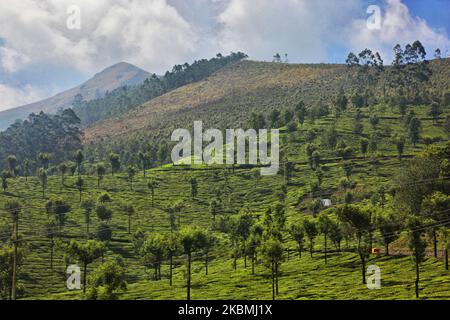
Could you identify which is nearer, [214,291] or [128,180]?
[214,291]

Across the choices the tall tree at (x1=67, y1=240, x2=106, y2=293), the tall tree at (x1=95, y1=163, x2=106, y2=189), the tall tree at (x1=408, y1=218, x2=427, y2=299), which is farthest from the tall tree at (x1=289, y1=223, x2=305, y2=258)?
the tall tree at (x1=95, y1=163, x2=106, y2=189)

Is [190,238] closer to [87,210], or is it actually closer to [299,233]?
[299,233]

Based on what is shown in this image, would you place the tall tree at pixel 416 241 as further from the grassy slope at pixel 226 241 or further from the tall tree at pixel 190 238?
the tall tree at pixel 190 238

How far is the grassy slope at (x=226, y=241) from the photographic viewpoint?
8019cm

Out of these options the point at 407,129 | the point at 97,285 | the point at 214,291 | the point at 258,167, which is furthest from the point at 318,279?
the point at 407,129

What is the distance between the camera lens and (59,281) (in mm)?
104875

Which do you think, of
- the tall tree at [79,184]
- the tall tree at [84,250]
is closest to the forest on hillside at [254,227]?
the tall tree at [84,250]

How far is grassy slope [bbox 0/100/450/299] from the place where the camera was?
263ft

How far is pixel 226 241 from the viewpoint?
132750 millimetres

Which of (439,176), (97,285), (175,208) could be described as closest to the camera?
(97,285)

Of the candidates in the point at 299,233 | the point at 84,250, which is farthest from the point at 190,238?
the point at 299,233

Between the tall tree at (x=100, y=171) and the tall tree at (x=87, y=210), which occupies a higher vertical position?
the tall tree at (x=100, y=171)

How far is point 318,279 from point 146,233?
58.0m
